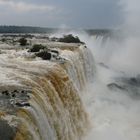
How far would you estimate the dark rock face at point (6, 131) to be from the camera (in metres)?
10.2

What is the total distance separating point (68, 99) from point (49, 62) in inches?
132

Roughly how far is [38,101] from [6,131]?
10.9 ft

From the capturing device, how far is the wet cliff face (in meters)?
11.5

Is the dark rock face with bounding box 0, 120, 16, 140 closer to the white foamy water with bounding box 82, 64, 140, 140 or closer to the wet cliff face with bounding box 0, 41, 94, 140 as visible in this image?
the wet cliff face with bounding box 0, 41, 94, 140

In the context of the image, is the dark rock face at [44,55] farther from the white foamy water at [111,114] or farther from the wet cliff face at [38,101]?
the white foamy water at [111,114]

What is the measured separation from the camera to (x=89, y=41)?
2397 inches

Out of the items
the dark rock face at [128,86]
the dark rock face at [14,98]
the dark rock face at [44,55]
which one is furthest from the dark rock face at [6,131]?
the dark rock face at [128,86]

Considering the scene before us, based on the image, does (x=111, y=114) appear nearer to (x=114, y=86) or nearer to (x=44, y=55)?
(x=44, y=55)

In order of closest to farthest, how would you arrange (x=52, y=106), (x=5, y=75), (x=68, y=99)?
(x=52, y=106), (x=5, y=75), (x=68, y=99)

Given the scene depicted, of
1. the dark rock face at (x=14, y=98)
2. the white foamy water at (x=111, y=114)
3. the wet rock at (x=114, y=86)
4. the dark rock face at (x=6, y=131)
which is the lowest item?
the dark rock face at (x=6, y=131)

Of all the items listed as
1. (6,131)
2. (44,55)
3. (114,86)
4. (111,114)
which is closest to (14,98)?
(6,131)

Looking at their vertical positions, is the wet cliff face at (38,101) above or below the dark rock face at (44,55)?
below

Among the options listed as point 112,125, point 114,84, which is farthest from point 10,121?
point 114,84

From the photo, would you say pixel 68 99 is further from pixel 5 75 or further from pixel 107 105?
pixel 107 105
